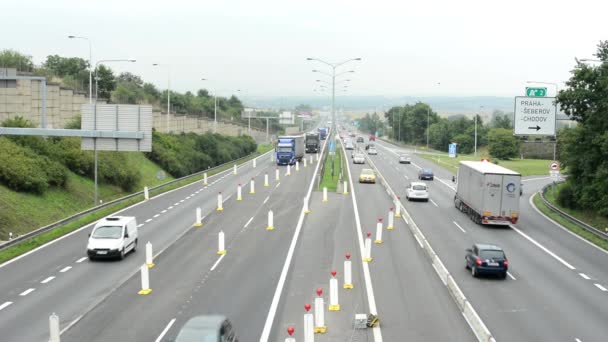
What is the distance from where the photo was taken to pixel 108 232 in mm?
29609

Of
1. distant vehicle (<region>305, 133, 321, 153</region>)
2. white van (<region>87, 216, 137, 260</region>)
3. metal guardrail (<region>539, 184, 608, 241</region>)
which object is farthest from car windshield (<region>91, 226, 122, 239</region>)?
distant vehicle (<region>305, 133, 321, 153</region>)

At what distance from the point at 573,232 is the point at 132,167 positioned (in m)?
35.7

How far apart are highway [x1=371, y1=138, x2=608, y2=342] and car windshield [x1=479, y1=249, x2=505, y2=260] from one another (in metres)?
0.95

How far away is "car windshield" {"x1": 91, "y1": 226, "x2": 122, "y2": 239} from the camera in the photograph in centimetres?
2934

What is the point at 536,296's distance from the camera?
80.5 feet

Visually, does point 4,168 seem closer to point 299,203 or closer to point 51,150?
point 51,150

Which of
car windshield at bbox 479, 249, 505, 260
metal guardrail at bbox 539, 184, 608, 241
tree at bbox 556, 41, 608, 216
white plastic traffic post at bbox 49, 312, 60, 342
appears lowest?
metal guardrail at bbox 539, 184, 608, 241

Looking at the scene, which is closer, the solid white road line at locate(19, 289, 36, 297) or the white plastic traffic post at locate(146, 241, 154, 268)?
the solid white road line at locate(19, 289, 36, 297)

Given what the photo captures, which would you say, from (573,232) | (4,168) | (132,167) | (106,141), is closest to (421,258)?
(573,232)

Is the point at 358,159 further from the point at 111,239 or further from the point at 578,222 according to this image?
the point at 111,239

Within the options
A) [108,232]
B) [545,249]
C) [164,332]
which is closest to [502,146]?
[545,249]

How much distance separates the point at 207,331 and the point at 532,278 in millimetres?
16872

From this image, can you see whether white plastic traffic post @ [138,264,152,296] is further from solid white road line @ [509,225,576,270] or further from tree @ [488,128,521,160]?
tree @ [488,128,521,160]

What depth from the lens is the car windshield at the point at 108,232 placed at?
29.3 m
